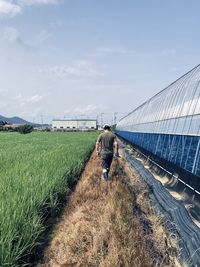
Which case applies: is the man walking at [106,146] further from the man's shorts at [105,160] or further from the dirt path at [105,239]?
the dirt path at [105,239]

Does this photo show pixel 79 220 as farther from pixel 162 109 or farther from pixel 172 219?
pixel 162 109

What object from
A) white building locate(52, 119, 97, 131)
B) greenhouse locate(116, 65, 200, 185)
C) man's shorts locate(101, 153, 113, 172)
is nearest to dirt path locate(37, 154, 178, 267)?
man's shorts locate(101, 153, 113, 172)

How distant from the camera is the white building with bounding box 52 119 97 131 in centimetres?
15275


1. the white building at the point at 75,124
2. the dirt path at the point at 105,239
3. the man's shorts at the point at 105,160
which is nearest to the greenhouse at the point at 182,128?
the man's shorts at the point at 105,160

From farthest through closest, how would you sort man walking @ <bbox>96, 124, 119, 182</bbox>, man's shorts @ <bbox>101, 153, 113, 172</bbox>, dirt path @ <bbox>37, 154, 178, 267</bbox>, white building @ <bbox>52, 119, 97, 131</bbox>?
1. white building @ <bbox>52, 119, 97, 131</bbox>
2. man's shorts @ <bbox>101, 153, 113, 172</bbox>
3. man walking @ <bbox>96, 124, 119, 182</bbox>
4. dirt path @ <bbox>37, 154, 178, 267</bbox>

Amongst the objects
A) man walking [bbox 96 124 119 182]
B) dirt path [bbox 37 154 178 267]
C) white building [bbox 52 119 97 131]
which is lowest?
white building [bbox 52 119 97 131]

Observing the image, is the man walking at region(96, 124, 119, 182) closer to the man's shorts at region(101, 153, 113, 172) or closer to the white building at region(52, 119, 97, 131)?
the man's shorts at region(101, 153, 113, 172)

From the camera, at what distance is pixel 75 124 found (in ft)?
512

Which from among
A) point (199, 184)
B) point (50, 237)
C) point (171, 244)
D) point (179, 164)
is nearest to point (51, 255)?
point (50, 237)

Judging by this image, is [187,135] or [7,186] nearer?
[7,186]

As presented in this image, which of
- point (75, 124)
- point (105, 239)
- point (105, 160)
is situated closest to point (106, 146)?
point (105, 160)

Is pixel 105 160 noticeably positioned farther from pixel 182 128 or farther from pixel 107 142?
pixel 182 128

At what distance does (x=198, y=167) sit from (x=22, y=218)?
295 inches

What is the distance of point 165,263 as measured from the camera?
20.5ft
